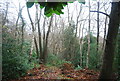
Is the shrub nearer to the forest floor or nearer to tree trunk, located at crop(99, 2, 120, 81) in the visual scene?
the forest floor

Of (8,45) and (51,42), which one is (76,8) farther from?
(8,45)

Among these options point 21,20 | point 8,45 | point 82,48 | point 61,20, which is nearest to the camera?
point 8,45

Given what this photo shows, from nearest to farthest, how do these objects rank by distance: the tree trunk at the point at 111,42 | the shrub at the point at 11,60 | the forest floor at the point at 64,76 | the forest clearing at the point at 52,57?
the forest clearing at the point at 52,57 < the tree trunk at the point at 111,42 < the forest floor at the point at 64,76 < the shrub at the point at 11,60

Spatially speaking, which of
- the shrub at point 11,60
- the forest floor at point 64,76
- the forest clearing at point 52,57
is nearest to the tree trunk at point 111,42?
the forest clearing at point 52,57

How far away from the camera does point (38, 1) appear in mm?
593

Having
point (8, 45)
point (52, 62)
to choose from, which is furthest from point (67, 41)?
point (8, 45)

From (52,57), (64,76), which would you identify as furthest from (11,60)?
(52,57)

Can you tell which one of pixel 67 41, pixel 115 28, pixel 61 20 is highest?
pixel 61 20

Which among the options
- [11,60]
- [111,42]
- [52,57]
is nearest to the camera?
[111,42]

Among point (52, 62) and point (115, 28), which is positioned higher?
point (115, 28)

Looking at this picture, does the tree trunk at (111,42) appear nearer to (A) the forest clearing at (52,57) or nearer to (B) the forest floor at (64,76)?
(A) the forest clearing at (52,57)

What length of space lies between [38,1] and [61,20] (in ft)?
41.3

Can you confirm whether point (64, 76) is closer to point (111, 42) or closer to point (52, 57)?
point (111, 42)

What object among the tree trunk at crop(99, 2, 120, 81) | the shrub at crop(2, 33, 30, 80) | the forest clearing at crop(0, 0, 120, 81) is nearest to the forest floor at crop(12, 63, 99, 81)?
the forest clearing at crop(0, 0, 120, 81)
